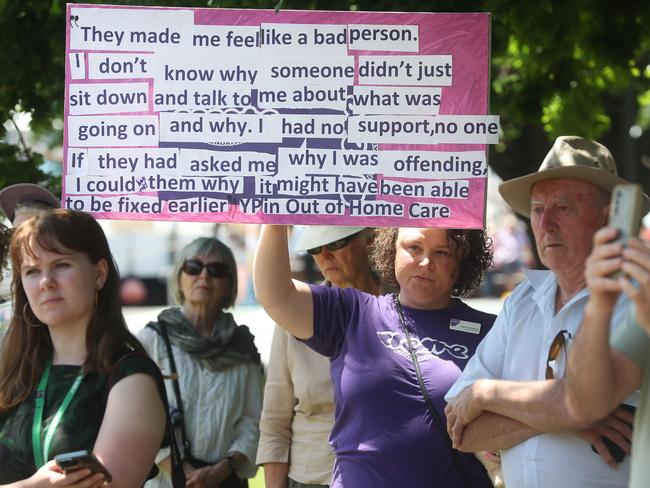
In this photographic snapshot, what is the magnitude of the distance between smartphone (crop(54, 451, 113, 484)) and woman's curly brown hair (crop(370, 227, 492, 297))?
1519 mm

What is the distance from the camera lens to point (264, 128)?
375 cm

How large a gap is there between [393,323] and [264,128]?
2.84 ft

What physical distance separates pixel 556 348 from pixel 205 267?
295 cm

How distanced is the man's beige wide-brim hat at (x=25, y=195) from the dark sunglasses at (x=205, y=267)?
0.95 m

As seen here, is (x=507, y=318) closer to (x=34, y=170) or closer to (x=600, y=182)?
(x=600, y=182)

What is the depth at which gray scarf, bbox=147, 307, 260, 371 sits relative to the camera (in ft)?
18.4

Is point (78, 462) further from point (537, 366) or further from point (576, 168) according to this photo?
point (576, 168)

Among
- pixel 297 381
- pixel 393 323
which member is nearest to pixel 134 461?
pixel 393 323

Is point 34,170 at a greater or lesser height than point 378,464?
greater

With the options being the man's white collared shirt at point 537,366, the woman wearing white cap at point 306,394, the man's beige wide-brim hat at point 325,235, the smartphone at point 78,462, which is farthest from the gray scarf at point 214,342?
the man's white collared shirt at point 537,366

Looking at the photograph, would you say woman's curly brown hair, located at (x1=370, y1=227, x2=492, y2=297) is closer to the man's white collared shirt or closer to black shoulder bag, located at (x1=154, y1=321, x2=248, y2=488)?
the man's white collared shirt

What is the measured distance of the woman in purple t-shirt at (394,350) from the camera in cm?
381

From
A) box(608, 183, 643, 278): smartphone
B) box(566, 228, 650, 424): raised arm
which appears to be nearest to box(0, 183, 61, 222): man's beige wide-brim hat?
box(566, 228, 650, 424): raised arm

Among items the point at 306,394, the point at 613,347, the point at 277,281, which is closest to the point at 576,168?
the point at 613,347
